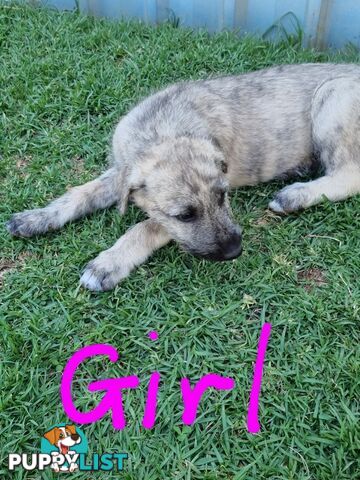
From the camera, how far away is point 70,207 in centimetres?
423

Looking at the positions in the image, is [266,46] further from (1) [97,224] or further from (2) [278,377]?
(2) [278,377]

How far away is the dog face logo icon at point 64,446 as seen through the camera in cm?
300

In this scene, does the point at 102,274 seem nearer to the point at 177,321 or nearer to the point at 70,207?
the point at 177,321

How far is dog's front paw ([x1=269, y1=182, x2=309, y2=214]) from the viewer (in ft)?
13.9

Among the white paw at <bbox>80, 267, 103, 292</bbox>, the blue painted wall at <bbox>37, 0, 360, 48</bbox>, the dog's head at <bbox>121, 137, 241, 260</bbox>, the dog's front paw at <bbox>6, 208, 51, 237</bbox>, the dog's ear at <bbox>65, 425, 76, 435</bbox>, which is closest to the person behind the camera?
the dog's ear at <bbox>65, 425, 76, 435</bbox>

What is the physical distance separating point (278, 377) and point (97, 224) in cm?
173

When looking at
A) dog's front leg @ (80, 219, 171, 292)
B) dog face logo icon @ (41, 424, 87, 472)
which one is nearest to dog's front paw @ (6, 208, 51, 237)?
dog's front leg @ (80, 219, 171, 292)

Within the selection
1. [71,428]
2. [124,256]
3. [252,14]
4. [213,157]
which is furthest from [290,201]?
[252,14]

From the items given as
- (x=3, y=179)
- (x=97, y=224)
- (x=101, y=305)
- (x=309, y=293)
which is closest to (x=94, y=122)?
(x=3, y=179)

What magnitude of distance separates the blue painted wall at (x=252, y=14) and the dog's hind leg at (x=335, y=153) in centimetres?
164

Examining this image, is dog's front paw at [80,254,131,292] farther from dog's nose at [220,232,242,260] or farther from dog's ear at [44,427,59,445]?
dog's ear at [44,427,59,445]

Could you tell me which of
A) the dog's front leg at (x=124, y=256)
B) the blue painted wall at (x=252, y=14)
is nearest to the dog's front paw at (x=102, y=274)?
the dog's front leg at (x=124, y=256)

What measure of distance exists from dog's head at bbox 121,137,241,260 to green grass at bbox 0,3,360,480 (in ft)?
1.04

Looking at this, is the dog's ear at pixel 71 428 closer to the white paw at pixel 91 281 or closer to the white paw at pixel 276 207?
the white paw at pixel 91 281
